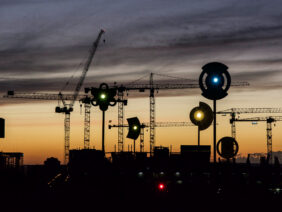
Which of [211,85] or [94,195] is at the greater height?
[211,85]

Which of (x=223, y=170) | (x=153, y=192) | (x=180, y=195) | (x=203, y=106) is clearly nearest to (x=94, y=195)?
(x=153, y=192)

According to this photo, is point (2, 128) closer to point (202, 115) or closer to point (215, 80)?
point (202, 115)

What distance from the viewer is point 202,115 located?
23469 millimetres

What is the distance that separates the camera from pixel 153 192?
32438 millimetres

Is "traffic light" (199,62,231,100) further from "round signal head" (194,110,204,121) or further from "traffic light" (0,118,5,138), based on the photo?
"traffic light" (0,118,5,138)

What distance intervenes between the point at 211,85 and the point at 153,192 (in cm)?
1459

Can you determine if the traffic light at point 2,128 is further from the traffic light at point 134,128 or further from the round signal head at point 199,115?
the round signal head at point 199,115

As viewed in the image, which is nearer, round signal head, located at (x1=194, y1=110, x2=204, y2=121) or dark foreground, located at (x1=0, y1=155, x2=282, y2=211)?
round signal head, located at (x1=194, y1=110, x2=204, y2=121)

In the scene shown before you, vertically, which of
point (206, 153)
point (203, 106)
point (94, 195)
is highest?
point (203, 106)

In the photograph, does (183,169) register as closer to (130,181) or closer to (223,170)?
(223,170)

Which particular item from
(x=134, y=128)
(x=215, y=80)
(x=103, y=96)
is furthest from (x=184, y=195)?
(x=134, y=128)

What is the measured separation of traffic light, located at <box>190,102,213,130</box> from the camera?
22969 millimetres

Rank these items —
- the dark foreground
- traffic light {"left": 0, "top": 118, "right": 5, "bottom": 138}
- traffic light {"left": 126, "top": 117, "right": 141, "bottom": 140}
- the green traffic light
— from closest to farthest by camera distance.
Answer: the dark foreground → the green traffic light → traffic light {"left": 126, "top": 117, "right": 141, "bottom": 140} → traffic light {"left": 0, "top": 118, "right": 5, "bottom": 138}

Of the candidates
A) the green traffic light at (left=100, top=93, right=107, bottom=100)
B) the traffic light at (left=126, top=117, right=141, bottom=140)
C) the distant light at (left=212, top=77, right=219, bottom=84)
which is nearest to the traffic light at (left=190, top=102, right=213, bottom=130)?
the distant light at (left=212, top=77, right=219, bottom=84)
